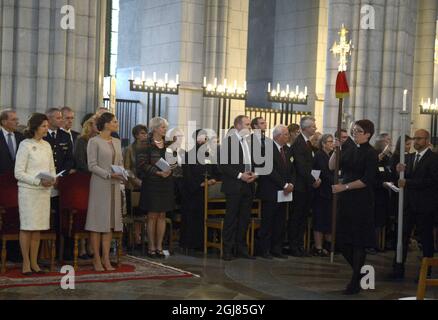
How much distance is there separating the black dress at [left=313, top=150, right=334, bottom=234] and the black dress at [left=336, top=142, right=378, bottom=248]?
261cm

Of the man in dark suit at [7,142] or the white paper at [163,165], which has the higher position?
the man in dark suit at [7,142]

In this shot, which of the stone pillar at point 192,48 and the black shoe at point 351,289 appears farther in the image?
the stone pillar at point 192,48

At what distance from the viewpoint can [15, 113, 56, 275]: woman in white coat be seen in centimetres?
768

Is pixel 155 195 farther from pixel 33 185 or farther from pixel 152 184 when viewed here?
pixel 33 185

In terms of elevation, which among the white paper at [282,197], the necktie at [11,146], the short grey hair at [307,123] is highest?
the short grey hair at [307,123]

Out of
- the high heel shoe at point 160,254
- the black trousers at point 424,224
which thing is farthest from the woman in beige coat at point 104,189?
the black trousers at point 424,224

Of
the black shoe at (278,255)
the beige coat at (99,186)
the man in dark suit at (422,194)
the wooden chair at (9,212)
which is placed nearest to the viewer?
the wooden chair at (9,212)

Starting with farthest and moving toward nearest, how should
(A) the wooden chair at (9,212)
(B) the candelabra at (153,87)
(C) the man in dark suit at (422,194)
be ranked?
(B) the candelabra at (153,87) → (C) the man in dark suit at (422,194) → (A) the wooden chair at (9,212)

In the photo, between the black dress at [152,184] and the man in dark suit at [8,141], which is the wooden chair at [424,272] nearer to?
the black dress at [152,184]

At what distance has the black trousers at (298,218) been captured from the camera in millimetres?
10180

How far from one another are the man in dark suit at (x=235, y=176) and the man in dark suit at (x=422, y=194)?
201 cm

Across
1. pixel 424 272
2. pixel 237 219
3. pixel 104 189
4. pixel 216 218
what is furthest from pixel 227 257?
pixel 424 272

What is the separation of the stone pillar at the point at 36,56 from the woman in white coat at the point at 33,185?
3.47 m
